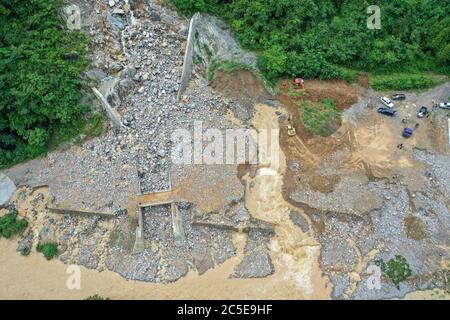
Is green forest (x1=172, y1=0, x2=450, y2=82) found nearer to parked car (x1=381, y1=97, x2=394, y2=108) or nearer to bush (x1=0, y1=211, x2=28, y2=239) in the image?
parked car (x1=381, y1=97, x2=394, y2=108)

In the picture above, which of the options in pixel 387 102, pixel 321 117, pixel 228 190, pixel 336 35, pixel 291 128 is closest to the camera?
pixel 228 190

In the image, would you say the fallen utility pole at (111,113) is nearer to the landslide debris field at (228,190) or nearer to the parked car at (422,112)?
the landslide debris field at (228,190)

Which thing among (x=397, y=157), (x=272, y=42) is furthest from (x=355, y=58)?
(x=397, y=157)

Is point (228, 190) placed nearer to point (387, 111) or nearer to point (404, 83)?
point (387, 111)

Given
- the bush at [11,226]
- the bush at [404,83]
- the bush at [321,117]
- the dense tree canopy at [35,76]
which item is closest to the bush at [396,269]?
the bush at [321,117]

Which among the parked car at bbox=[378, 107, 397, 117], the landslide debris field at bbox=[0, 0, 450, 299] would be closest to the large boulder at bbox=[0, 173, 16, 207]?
the landslide debris field at bbox=[0, 0, 450, 299]

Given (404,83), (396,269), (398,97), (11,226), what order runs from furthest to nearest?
(404,83), (398,97), (11,226), (396,269)

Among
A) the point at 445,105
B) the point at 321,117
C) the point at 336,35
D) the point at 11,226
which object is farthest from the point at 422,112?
the point at 11,226
